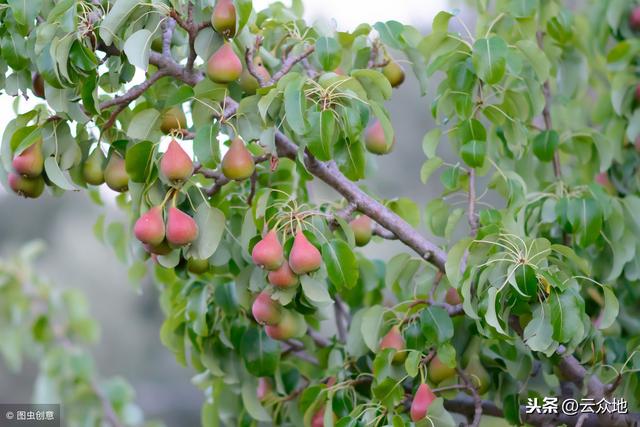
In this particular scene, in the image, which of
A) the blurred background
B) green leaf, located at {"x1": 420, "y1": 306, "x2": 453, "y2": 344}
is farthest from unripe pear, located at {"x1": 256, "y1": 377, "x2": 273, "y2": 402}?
the blurred background

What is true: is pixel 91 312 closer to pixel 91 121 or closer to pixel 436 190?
pixel 436 190

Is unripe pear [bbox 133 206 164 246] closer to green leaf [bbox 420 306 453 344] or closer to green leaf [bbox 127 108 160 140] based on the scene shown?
green leaf [bbox 127 108 160 140]

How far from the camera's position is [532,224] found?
1463mm

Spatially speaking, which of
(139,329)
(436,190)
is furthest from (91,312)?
(436,190)

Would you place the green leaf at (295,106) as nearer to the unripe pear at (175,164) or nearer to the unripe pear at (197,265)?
the unripe pear at (175,164)

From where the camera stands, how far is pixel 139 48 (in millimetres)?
1104

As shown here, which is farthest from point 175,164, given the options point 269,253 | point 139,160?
point 269,253

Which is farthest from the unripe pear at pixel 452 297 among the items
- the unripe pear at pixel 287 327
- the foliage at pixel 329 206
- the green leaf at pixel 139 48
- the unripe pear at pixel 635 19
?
the unripe pear at pixel 635 19

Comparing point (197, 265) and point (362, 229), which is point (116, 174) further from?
point (362, 229)

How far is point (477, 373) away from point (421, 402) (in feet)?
0.61

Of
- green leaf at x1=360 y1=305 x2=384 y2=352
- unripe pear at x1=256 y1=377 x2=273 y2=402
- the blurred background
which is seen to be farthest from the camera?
the blurred background

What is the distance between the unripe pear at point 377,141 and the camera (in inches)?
50.2

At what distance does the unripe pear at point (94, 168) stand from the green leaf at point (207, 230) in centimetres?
16

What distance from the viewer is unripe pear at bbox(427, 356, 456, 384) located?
129 centimetres
